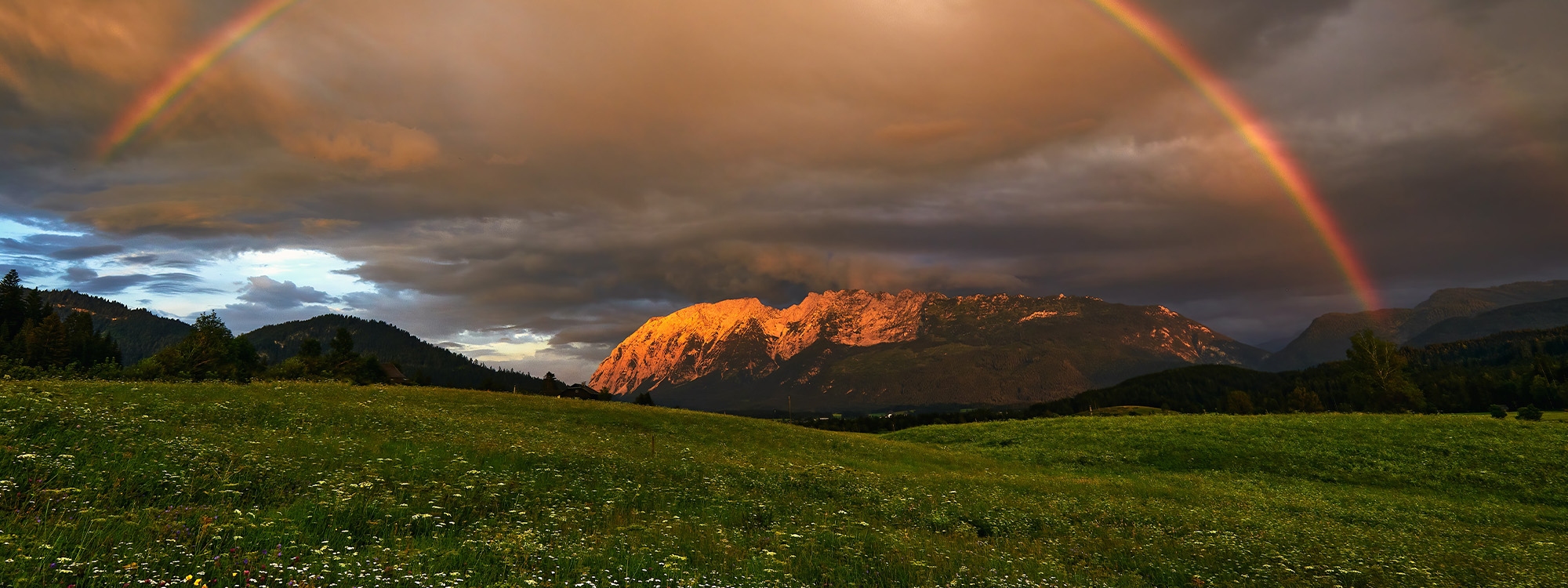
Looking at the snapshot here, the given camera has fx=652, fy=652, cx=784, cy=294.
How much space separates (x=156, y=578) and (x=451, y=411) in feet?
107

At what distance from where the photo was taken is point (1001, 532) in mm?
19906

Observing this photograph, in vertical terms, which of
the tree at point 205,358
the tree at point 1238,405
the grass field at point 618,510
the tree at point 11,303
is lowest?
the tree at point 1238,405

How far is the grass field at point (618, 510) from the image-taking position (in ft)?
32.6

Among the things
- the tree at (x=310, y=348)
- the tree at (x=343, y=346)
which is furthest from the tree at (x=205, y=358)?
the tree at (x=343, y=346)

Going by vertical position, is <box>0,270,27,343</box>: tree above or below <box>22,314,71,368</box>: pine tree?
above

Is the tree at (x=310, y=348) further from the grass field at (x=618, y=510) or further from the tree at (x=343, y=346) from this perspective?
the grass field at (x=618, y=510)

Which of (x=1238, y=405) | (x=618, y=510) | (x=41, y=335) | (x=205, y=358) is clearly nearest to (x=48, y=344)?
(x=41, y=335)

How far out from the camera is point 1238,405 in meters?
114

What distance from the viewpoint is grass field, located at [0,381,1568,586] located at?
32.6 ft

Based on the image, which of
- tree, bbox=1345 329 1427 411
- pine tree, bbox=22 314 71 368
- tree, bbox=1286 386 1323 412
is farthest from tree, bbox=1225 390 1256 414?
pine tree, bbox=22 314 71 368

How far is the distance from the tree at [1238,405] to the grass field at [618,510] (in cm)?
7576

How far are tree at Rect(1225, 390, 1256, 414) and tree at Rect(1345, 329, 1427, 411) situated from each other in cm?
1525

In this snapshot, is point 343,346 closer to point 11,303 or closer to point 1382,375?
point 11,303

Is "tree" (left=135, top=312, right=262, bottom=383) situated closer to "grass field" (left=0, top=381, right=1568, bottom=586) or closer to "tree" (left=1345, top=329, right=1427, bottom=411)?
"grass field" (left=0, top=381, right=1568, bottom=586)
